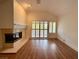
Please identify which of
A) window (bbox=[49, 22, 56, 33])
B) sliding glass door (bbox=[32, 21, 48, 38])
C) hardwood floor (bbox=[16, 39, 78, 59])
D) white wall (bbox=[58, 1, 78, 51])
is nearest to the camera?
hardwood floor (bbox=[16, 39, 78, 59])

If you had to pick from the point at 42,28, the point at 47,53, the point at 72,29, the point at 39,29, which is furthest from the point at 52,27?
the point at 47,53

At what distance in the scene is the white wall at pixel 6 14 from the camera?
7.07 metres

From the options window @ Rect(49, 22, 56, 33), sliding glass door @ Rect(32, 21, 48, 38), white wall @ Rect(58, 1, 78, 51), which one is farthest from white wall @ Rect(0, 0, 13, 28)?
window @ Rect(49, 22, 56, 33)

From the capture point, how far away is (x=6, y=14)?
714 centimetres

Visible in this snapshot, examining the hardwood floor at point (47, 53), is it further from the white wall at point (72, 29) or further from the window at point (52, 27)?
the window at point (52, 27)

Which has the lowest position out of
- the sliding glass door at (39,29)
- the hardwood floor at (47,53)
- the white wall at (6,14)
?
the hardwood floor at (47,53)

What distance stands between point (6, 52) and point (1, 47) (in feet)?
4.22

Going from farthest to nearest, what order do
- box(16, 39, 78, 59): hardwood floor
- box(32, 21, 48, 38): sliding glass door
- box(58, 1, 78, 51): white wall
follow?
1. box(32, 21, 48, 38): sliding glass door
2. box(58, 1, 78, 51): white wall
3. box(16, 39, 78, 59): hardwood floor

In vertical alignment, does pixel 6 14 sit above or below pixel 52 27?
above

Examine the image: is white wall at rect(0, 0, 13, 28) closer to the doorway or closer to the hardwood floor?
the hardwood floor

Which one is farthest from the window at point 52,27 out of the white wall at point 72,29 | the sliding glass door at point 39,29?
the white wall at point 72,29

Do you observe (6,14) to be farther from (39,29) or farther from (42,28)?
(42,28)

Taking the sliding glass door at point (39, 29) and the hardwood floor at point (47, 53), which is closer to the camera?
the hardwood floor at point (47, 53)

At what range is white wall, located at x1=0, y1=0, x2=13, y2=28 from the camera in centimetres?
707
